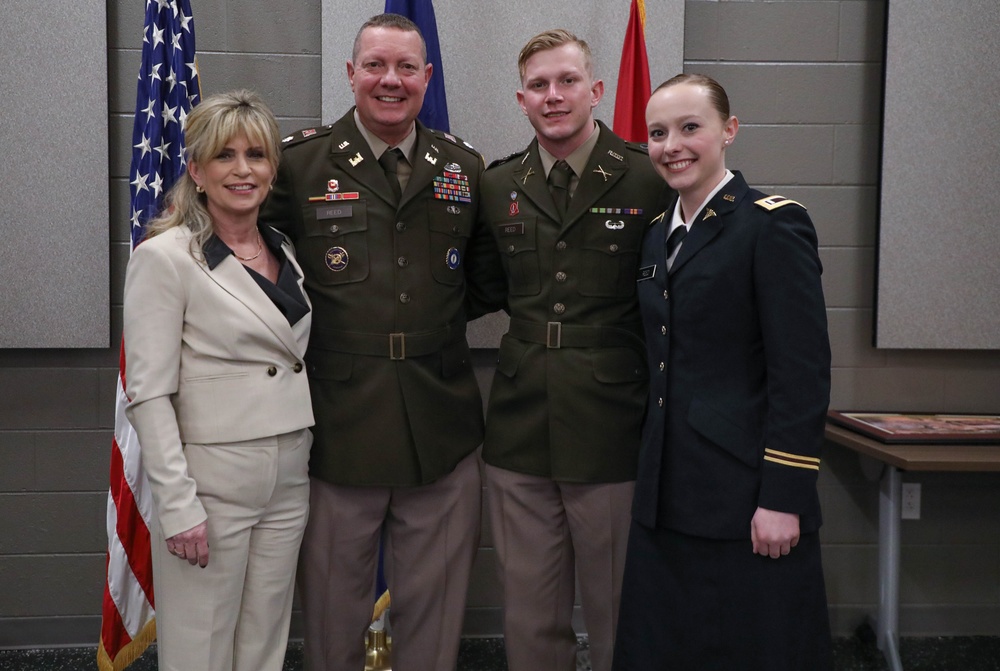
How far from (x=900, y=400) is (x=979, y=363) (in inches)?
11.9

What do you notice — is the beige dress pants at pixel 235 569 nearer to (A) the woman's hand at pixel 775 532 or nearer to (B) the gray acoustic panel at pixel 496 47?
(A) the woman's hand at pixel 775 532

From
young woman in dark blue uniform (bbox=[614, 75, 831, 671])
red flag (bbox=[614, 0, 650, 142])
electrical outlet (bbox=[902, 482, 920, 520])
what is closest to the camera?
young woman in dark blue uniform (bbox=[614, 75, 831, 671])

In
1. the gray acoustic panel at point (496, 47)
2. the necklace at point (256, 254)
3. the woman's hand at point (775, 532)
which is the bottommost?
the woman's hand at point (775, 532)

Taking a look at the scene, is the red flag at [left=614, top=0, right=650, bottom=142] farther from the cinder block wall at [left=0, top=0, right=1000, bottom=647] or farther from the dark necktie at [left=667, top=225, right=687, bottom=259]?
the dark necktie at [left=667, top=225, right=687, bottom=259]

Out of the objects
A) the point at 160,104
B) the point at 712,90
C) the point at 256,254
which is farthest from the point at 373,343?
the point at 160,104

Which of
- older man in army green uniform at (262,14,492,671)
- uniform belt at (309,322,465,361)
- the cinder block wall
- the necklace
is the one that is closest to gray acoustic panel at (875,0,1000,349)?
the cinder block wall

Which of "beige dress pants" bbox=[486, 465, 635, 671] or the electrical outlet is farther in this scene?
the electrical outlet

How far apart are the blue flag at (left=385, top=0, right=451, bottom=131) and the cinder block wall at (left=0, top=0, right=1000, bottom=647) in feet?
1.23

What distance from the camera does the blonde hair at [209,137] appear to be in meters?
1.62

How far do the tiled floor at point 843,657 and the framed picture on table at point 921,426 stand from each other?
799 millimetres

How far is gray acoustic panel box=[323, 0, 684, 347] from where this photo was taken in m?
2.62

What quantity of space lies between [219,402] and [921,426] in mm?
2113

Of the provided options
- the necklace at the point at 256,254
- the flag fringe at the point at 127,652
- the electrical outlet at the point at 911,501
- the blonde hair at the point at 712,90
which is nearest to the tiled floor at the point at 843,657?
the flag fringe at the point at 127,652

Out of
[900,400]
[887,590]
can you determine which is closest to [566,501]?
[887,590]
